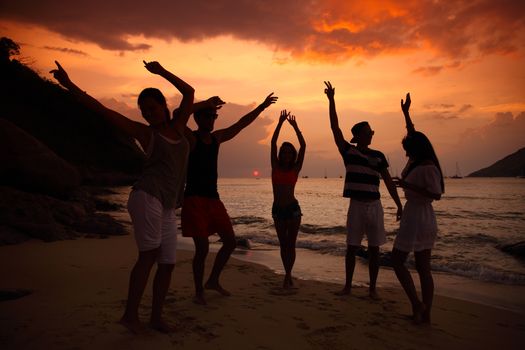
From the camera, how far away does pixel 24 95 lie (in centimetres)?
4672

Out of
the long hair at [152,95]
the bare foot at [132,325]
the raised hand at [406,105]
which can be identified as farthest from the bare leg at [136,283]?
the raised hand at [406,105]

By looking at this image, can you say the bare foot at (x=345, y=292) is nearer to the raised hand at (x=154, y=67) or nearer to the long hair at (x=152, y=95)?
the long hair at (x=152, y=95)

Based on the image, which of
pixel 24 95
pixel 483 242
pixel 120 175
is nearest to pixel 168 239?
pixel 483 242

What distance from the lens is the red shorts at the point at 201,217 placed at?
438 centimetres

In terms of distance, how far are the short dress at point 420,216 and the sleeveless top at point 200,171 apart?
94.3 inches

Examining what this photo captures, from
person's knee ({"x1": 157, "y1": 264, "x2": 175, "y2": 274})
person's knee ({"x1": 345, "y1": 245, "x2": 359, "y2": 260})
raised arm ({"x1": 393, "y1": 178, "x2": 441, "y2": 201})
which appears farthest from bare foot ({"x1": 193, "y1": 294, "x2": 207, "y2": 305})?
raised arm ({"x1": 393, "y1": 178, "x2": 441, "y2": 201})

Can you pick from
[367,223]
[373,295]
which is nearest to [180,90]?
[367,223]

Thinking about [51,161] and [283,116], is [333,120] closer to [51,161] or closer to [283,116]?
[283,116]

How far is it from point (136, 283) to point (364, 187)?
346 cm

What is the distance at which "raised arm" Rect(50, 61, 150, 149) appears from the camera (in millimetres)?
2938

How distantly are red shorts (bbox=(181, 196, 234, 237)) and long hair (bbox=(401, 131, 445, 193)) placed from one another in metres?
→ 2.41

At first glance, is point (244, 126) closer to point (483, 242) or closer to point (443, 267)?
point (443, 267)

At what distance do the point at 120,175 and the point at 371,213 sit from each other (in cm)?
5755

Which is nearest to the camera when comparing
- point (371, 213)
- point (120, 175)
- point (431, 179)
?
point (431, 179)
